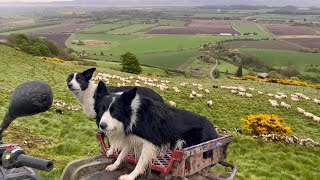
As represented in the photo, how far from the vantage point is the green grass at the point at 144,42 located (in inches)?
4628

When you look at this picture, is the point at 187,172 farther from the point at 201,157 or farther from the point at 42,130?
the point at 42,130

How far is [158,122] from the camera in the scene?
19.0ft

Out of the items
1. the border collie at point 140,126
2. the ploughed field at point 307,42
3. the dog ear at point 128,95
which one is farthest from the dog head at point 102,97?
the ploughed field at point 307,42

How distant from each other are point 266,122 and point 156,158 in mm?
15072

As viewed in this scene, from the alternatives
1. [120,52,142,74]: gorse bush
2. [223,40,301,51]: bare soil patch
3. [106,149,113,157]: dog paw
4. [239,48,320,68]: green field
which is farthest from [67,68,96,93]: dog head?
[223,40,301,51]: bare soil patch

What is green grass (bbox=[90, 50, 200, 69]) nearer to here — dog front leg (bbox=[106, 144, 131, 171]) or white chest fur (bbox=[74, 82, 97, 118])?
white chest fur (bbox=[74, 82, 97, 118])

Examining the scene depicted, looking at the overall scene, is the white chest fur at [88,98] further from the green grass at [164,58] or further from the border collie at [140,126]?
the green grass at [164,58]

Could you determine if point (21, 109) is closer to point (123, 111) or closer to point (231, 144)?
point (123, 111)

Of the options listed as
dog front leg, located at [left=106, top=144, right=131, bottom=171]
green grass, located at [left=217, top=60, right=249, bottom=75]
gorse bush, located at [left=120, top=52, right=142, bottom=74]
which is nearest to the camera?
dog front leg, located at [left=106, top=144, right=131, bottom=171]

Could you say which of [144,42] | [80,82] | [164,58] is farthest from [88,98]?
[144,42]

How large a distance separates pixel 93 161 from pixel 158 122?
1566 millimetres

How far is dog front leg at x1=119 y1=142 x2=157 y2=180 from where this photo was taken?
558cm

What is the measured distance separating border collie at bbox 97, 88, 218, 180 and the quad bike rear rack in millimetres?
175

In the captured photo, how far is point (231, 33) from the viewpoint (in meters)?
160
